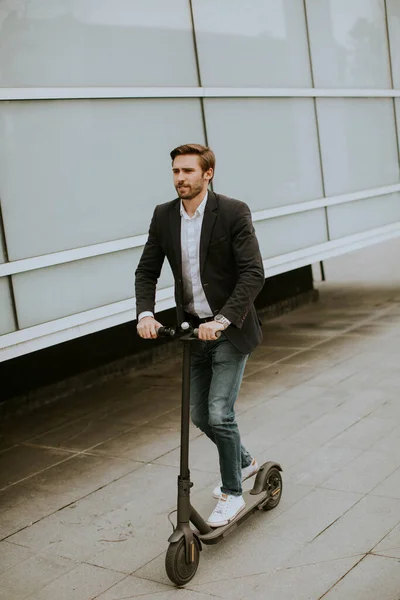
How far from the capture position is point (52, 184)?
7.24m

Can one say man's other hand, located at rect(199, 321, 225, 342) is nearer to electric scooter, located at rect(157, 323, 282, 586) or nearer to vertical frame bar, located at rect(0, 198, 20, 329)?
electric scooter, located at rect(157, 323, 282, 586)

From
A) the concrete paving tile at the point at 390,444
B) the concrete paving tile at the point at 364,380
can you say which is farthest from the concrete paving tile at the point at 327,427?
the concrete paving tile at the point at 364,380

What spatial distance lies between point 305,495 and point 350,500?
1.07 feet

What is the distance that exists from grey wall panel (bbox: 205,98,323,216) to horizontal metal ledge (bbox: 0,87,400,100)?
0.31 feet

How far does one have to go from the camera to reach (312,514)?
17.2 feet

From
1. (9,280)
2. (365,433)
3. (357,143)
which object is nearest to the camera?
(365,433)

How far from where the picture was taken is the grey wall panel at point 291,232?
390 inches

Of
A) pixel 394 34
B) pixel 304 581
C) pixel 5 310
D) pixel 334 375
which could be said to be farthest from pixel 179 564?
pixel 394 34

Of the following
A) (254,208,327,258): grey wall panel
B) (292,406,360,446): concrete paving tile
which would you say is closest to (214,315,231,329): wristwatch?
(292,406,360,446): concrete paving tile

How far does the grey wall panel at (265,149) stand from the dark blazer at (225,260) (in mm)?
4505

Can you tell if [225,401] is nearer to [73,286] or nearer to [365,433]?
[365,433]

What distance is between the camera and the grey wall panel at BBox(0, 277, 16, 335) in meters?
6.80

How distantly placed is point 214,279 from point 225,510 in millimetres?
1389

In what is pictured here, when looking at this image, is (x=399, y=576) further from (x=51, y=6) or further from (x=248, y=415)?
(x=51, y=6)
